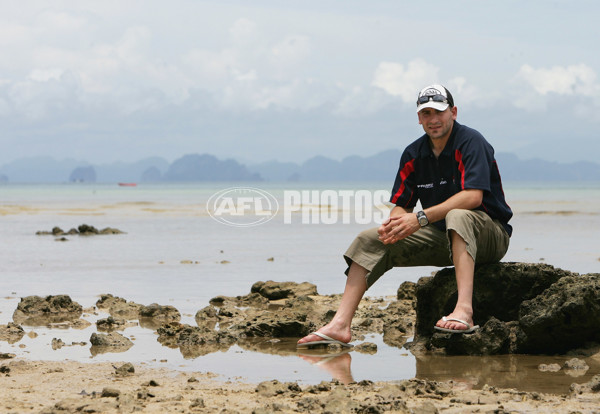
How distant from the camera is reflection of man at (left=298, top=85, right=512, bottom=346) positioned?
5828 millimetres

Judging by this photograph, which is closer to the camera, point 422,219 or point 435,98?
point 422,219

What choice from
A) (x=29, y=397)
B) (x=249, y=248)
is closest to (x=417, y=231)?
(x=29, y=397)

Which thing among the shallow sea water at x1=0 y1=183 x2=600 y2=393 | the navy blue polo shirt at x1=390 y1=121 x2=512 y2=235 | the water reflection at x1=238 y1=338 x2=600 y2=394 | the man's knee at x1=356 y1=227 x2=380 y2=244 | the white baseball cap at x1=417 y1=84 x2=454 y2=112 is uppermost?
the white baseball cap at x1=417 y1=84 x2=454 y2=112

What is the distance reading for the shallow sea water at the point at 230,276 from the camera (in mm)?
5441

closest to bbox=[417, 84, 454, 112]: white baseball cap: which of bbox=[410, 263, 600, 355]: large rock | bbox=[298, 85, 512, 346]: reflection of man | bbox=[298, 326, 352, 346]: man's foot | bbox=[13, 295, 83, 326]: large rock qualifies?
bbox=[298, 85, 512, 346]: reflection of man

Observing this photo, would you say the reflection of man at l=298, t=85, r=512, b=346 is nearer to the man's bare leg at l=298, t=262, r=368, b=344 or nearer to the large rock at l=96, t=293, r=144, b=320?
the man's bare leg at l=298, t=262, r=368, b=344

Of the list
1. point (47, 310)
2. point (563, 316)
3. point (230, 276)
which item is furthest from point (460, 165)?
point (230, 276)

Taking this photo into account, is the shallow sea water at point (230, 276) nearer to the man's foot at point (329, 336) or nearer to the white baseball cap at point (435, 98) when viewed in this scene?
the man's foot at point (329, 336)

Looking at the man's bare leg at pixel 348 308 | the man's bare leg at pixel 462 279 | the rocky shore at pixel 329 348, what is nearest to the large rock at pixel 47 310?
the rocky shore at pixel 329 348

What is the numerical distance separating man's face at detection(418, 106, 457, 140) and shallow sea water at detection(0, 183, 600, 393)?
61.1 inches

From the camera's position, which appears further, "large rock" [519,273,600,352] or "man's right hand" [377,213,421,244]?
"man's right hand" [377,213,421,244]

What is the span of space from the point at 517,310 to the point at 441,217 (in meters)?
0.93

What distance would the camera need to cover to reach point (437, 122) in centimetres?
605

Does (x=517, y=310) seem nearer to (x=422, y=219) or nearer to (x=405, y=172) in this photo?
(x=422, y=219)
